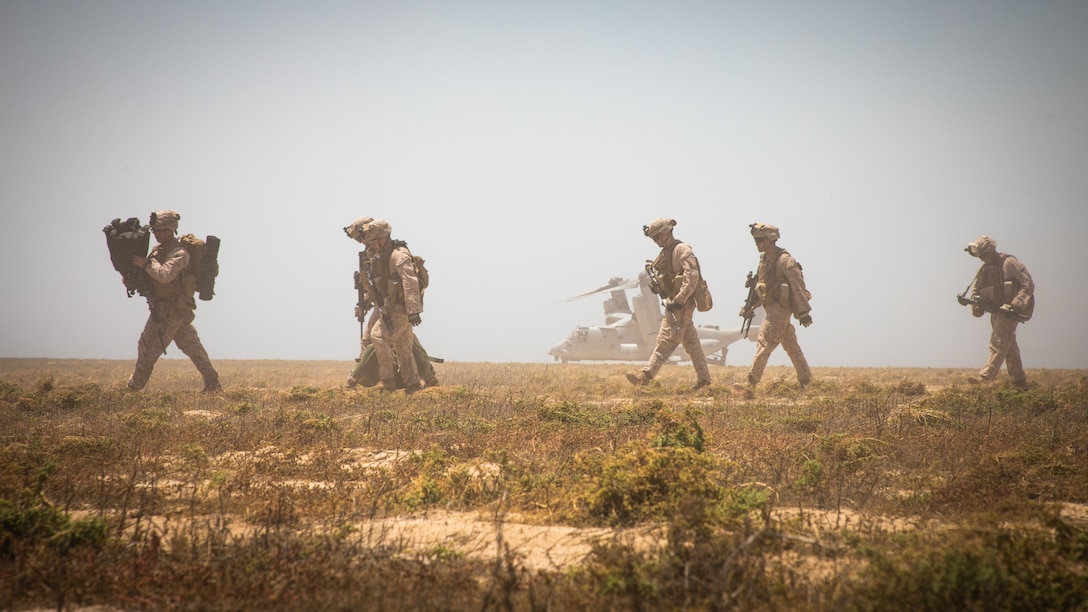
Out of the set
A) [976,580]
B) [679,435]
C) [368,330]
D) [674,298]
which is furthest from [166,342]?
[976,580]

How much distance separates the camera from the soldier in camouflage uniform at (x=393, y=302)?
11984mm

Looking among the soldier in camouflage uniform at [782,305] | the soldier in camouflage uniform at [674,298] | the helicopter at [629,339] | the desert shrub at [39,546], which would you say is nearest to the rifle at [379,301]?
the soldier in camouflage uniform at [674,298]

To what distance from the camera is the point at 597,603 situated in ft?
9.72

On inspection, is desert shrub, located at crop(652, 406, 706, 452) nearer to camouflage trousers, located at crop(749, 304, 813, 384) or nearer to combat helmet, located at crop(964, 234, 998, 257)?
camouflage trousers, located at crop(749, 304, 813, 384)

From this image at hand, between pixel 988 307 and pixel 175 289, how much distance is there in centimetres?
1612

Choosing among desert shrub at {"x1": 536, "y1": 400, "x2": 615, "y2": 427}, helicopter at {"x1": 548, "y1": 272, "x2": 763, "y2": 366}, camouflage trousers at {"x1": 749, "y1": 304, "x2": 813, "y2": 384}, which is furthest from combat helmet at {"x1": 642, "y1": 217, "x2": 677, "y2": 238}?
helicopter at {"x1": 548, "y1": 272, "x2": 763, "y2": 366}

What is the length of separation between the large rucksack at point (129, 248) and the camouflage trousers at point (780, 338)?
11.8 m

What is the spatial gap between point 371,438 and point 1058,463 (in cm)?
620

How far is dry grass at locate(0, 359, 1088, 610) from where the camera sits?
3010 mm

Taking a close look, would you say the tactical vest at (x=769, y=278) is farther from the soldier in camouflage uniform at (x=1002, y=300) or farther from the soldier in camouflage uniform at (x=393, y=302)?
the soldier in camouflage uniform at (x=393, y=302)

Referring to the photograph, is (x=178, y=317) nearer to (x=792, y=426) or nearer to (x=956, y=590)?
(x=792, y=426)

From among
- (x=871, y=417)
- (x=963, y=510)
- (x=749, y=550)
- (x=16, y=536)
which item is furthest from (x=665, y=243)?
(x=16, y=536)

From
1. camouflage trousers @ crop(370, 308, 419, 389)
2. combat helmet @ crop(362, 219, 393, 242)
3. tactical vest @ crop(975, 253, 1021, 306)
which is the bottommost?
camouflage trousers @ crop(370, 308, 419, 389)

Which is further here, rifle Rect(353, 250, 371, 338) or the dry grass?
rifle Rect(353, 250, 371, 338)
